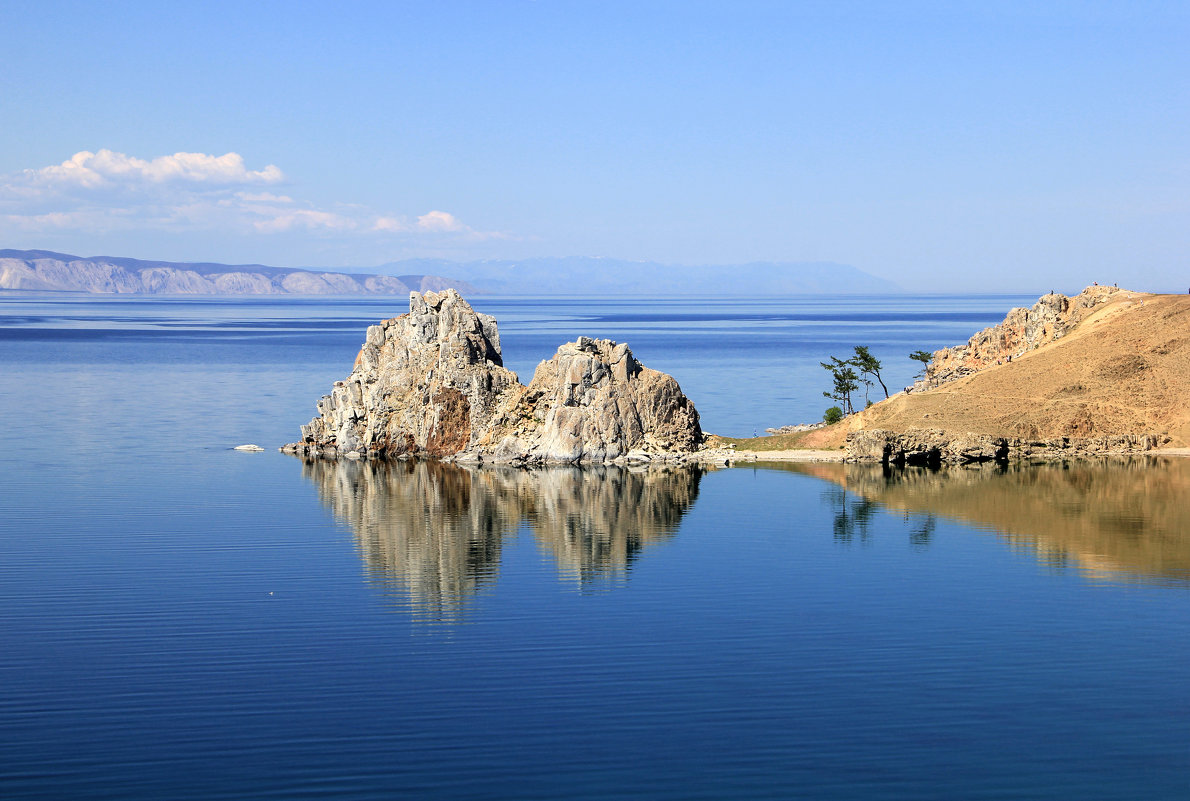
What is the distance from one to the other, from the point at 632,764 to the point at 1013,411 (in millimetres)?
77526

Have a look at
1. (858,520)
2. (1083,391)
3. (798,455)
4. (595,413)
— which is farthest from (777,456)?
(1083,391)

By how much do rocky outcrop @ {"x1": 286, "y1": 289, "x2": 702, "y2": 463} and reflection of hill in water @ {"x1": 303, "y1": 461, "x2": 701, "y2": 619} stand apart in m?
2.79

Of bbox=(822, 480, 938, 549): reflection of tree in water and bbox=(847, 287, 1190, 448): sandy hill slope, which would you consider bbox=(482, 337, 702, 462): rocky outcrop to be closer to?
bbox=(847, 287, 1190, 448): sandy hill slope

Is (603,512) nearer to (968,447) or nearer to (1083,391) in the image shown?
(968,447)

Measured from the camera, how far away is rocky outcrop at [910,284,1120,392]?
126 meters

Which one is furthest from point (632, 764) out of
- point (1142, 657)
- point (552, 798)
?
point (1142, 657)

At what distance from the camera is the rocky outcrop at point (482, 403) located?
99625 mm

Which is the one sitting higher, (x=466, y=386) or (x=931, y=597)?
(x=466, y=386)

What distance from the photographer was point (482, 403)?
103 metres

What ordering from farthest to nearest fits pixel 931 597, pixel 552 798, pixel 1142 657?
pixel 931 597 < pixel 1142 657 < pixel 552 798

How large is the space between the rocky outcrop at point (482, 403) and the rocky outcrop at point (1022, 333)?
39056 mm

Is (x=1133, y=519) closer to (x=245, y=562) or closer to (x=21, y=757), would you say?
(x=245, y=562)

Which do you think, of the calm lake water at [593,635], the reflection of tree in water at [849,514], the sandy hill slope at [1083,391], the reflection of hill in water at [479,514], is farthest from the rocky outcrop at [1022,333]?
the reflection of hill in water at [479,514]

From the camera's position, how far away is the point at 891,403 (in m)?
107
